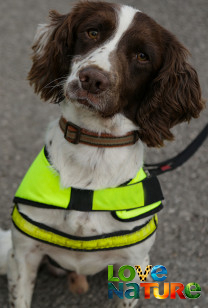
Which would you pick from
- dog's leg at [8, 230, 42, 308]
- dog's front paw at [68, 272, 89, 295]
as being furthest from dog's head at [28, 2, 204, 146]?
dog's front paw at [68, 272, 89, 295]

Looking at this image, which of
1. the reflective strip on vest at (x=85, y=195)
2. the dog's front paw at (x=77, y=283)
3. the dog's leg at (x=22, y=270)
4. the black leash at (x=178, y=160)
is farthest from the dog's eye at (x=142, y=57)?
the dog's front paw at (x=77, y=283)

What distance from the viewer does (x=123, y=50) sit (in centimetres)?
238

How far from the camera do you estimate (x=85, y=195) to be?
2.52 meters

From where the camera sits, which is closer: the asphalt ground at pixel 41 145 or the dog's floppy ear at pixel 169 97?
the dog's floppy ear at pixel 169 97

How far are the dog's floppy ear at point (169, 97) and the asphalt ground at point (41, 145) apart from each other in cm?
110

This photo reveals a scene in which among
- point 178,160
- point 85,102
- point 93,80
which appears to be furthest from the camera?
point 178,160

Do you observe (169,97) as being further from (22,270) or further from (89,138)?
(22,270)

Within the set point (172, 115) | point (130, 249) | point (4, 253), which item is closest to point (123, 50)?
point (172, 115)

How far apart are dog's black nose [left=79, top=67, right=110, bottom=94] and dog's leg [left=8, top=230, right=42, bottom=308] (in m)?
0.99

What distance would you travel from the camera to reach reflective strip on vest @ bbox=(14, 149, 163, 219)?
2508 mm

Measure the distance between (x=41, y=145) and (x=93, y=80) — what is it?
2.53m

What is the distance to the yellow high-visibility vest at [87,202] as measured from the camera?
251cm

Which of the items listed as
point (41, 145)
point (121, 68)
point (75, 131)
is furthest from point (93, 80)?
point (41, 145)

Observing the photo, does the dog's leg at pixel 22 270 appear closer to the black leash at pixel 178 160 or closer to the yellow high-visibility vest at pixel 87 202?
the yellow high-visibility vest at pixel 87 202
